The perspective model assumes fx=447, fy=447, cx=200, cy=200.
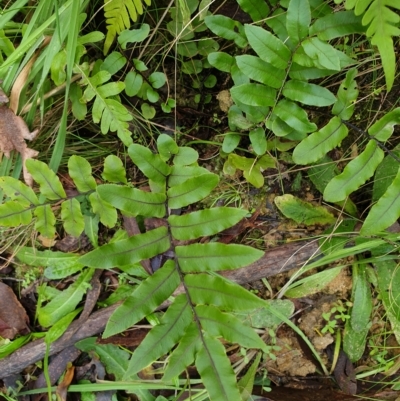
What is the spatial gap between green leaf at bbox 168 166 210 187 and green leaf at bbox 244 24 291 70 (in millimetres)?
491

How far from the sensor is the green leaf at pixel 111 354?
2.19 metres

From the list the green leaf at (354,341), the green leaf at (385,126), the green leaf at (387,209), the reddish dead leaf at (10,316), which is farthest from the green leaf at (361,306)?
the reddish dead leaf at (10,316)

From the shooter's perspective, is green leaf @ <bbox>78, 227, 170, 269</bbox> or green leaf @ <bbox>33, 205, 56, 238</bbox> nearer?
green leaf @ <bbox>78, 227, 170, 269</bbox>

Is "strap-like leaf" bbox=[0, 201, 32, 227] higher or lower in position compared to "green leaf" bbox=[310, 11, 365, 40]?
lower

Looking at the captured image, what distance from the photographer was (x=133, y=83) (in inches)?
78.5

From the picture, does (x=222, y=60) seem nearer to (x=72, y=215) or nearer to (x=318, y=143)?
(x=318, y=143)

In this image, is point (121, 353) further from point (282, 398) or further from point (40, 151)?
point (40, 151)

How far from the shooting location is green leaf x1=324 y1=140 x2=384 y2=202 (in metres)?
1.67

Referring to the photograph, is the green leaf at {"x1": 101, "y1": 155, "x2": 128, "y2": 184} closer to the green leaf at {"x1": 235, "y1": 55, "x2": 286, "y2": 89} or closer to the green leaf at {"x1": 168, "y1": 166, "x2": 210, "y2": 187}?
the green leaf at {"x1": 168, "y1": 166, "x2": 210, "y2": 187}

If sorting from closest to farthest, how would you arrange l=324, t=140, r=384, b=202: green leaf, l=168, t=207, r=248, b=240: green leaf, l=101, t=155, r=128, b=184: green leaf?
l=168, t=207, r=248, b=240: green leaf
l=324, t=140, r=384, b=202: green leaf
l=101, t=155, r=128, b=184: green leaf

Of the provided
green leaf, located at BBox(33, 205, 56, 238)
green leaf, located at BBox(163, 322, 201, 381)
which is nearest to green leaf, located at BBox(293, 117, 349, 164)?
green leaf, located at BBox(163, 322, 201, 381)

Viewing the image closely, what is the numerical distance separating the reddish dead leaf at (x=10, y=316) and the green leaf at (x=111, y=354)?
1.01 feet

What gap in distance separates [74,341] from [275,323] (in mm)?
983

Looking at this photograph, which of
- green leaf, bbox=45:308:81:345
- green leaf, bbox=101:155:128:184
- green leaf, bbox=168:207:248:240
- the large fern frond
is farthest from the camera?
green leaf, bbox=45:308:81:345
